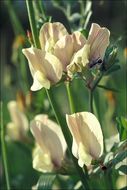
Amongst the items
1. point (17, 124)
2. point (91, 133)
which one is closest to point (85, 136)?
point (91, 133)

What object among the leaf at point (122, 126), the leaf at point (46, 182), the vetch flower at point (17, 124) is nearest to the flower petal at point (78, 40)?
the leaf at point (122, 126)

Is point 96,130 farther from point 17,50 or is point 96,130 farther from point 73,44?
point 17,50

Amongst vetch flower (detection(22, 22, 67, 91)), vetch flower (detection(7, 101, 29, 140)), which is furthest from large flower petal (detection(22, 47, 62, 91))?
vetch flower (detection(7, 101, 29, 140))

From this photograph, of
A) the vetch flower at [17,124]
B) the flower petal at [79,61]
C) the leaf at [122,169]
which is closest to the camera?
the flower petal at [79,61]

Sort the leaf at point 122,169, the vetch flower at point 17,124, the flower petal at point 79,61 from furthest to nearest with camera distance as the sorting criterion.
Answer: the vetch flower at point 17,124 < the leaf at point 122,169 < the flower petal at point 79,61

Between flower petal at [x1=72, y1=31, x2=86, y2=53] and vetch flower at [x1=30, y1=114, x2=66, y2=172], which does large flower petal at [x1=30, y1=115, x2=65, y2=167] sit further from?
flower petal at [x1=72, y1=31, x2=86, y2=53]

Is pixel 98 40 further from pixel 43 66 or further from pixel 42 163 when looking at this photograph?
pixel 42 163

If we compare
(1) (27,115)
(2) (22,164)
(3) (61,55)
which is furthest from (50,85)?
(2) (22,164)

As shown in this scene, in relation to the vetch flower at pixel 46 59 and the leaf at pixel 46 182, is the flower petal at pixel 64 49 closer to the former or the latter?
the vetch flower at pixel 46 59
